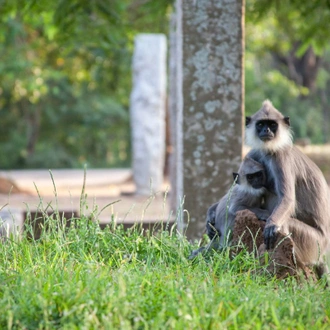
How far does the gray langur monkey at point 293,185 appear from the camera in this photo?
4879 mm

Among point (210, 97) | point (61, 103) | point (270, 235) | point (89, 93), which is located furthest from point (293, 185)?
point (89, 93)

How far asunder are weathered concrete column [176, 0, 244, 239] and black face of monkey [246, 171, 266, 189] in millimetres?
1962

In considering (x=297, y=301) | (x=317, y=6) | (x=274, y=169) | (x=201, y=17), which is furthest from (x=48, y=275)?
(x=317, y=6)

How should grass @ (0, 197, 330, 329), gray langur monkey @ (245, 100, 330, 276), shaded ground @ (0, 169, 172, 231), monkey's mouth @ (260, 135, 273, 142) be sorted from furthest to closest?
shaded ground @ (0, 169, 172, 231)
monkey's mouth @ (260, 135, 273, 142)
gray langur monkey @ (245, 100, 330, 276)
grass @ (0, 197, 330, 329)

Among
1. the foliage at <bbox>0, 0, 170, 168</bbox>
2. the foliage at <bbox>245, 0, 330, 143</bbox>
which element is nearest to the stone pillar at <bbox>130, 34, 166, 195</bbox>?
the foliage at <bbox>0, 0, 170, 168</bbox>

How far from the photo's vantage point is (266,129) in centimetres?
507

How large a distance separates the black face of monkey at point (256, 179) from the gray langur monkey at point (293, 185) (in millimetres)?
85

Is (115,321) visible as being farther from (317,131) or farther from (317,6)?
(317,131)

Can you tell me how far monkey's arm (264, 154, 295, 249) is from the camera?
4559 mm

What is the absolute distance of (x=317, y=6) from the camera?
8930 millimetres

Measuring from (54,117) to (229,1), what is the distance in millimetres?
25481

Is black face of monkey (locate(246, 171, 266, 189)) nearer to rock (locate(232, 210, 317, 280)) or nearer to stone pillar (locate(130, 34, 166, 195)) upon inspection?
rock (locate(232, 210, 317, 280))

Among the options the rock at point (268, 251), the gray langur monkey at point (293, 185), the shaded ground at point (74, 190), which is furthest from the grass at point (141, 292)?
the shaded ground at point (74, 190)

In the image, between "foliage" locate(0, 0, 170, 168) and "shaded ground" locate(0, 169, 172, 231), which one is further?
"foliage" locate(0, 0, 170, 168)
